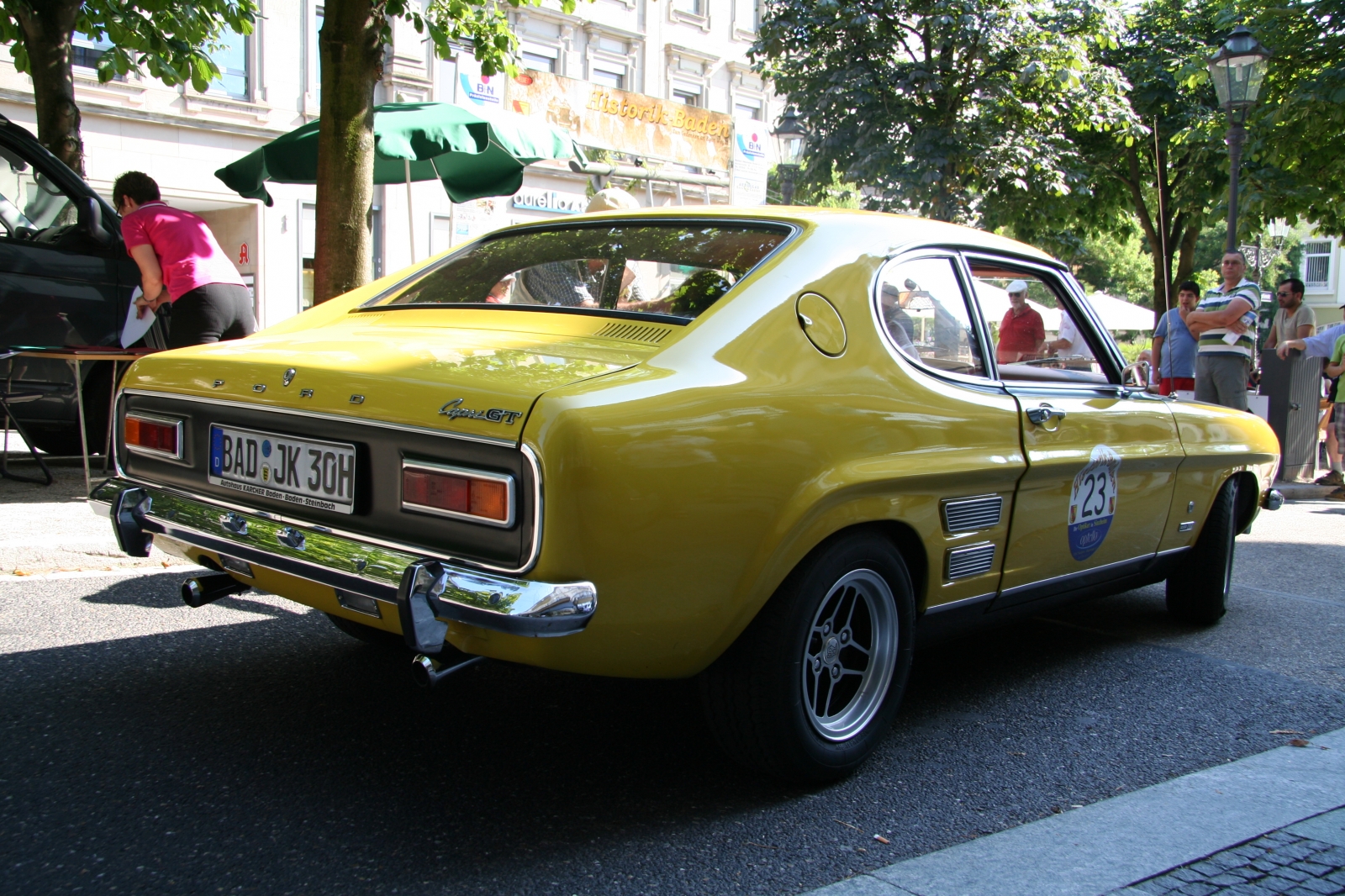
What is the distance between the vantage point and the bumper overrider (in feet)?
7.54

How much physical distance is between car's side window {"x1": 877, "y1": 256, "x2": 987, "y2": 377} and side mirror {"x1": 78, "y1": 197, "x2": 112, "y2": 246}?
623 centimetres

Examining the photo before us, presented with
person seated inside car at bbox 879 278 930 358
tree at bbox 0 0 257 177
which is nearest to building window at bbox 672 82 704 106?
tree at bbox 0 0 257 177

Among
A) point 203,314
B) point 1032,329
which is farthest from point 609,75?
point 1032,329

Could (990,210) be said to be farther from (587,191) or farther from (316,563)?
(316,563)

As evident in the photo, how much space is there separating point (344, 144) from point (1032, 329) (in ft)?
15.6

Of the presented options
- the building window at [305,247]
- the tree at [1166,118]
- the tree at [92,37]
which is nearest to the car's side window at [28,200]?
the tree at [92,37]

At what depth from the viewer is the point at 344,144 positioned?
278 inches

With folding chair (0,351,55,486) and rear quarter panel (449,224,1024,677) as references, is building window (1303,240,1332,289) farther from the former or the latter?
rear quarter panel (449,224,1024,677)

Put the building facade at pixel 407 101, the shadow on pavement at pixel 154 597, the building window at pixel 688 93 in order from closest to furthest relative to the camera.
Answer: the shadow on pavement at pixel 154 597 < the building facade at pixel 407 101 < the building window at pixel 688 93

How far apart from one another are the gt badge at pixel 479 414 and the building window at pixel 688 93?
2901cm

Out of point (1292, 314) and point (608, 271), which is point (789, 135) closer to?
point (1292, 314)

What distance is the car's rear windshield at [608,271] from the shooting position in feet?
9.91

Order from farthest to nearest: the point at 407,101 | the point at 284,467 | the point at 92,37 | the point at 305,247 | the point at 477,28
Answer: the point at 305,247, the point at 407,101, the point at 477,28, the point at 92,37, the point at 284,467

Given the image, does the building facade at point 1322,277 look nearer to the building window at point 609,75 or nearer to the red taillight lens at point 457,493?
the building window at point 609,75
